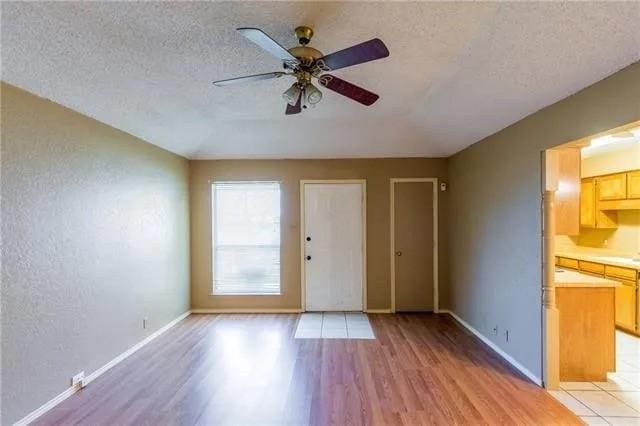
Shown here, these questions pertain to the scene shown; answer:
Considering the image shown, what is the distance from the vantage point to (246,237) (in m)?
5.34

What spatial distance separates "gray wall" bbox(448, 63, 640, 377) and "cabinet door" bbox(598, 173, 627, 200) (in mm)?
2140

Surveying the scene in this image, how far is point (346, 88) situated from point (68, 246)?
268 cm

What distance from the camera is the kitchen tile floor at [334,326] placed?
4199 mm

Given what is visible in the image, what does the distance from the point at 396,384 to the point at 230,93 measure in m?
3.27

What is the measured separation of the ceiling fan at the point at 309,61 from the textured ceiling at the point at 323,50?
302 millimetres

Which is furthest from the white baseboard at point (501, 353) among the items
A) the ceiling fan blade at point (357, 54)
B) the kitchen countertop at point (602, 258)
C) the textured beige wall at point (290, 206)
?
the ceiling fan blade at point (357, 54)

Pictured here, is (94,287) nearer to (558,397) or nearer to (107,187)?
(107,187)

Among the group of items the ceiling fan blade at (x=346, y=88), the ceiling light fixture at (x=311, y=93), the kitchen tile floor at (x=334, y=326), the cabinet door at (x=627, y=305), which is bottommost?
the kitchen tile floor at (x=334, y=326)

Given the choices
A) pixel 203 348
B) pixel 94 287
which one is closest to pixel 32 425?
pixel 94 287

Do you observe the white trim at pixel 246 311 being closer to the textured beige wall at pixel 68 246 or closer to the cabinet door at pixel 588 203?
the textured beige wall at pixel 68 246

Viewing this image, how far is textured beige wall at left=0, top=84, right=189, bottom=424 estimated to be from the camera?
7.76ft

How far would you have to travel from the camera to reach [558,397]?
2.72 m

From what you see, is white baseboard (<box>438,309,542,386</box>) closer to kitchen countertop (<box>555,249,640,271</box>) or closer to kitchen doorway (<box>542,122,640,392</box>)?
kitchen doorway (<box>542,122,640,392</box>)

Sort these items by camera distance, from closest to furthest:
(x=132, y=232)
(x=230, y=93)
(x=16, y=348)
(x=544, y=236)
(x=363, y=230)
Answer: (x=16, y=348) → (x=544, y=236) → (x=230, y=93) → (x=132, y=232) → (x=363, y=230)
